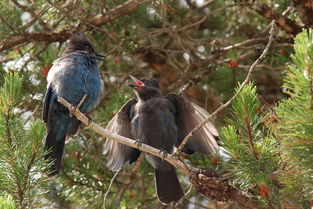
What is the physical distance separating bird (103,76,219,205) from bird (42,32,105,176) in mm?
344

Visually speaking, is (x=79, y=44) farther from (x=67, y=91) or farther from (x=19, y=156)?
(x=19, y=156)

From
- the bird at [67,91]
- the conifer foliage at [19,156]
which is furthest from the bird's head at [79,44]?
the conifer foliage at [19,156]

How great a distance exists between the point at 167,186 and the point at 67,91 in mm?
1265

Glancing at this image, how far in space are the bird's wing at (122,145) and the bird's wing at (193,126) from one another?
18.1 inches

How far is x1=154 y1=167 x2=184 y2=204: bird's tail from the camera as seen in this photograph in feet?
16.2

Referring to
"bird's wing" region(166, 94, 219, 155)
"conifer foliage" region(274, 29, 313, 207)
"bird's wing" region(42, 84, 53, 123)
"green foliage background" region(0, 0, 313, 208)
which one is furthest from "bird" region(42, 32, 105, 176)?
"conifer foliage" region(274, 29, 313, 207)

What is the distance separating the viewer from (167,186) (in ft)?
16.3

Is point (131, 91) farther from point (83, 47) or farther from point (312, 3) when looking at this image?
point (312, 3)

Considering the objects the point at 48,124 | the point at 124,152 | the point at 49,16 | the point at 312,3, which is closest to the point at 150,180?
the point at 124,152

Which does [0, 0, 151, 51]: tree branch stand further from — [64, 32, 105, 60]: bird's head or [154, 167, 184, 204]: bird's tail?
[154, 167, 184, 204]: bird's tail

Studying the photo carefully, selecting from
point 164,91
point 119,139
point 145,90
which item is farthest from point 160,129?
point 164,91

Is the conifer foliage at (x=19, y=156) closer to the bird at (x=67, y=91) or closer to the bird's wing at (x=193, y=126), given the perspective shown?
the bird at (x=67, y=91)

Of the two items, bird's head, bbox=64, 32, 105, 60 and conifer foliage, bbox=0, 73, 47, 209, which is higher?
bird's head, bbox=64, 32, 105, 60

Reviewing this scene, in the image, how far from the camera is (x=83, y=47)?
5215 millimetres
